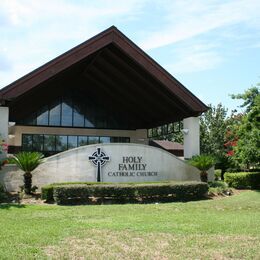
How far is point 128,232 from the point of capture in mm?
10344

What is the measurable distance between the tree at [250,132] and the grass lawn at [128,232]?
6.31m

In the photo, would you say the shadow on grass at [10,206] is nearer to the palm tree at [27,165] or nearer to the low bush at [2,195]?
the low bush at [2,195]

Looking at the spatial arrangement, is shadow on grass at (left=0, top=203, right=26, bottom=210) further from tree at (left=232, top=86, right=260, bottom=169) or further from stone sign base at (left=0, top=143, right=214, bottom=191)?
tree at (left=232, top=86, right=260, bottom=169)

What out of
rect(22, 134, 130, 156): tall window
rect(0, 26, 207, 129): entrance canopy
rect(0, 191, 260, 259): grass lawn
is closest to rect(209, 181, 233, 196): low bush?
rect(0, 26, 207, 129): entrance canopy

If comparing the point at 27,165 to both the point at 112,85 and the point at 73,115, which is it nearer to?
the point at 112,85

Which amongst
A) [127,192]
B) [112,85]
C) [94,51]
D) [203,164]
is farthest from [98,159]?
[112,85]

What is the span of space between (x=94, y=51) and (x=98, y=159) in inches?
220

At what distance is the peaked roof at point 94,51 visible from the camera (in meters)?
20.7

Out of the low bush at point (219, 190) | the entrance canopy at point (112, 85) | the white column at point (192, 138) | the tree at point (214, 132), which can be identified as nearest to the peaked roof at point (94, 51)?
the entrance canopy at point (112, 85)

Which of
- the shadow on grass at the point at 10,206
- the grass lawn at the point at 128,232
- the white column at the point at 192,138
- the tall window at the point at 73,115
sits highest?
the tall window at the point at 73,115

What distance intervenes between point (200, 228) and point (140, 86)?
1650cm

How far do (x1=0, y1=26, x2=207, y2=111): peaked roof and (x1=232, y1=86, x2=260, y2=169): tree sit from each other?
238 centimetres

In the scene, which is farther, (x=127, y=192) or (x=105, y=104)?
(x=105, y=104)

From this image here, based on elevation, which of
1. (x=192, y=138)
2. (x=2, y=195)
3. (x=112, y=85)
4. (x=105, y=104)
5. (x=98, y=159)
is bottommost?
(x=2, y=195)
